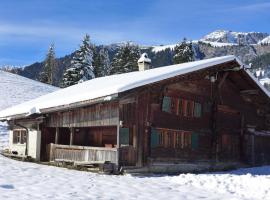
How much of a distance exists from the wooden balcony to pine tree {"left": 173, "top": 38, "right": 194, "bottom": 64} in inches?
1324

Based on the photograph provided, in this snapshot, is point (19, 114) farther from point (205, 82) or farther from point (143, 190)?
point (143, 190)

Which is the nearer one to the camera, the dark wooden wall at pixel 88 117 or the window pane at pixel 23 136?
the dark wooden wall at pixel 88 117

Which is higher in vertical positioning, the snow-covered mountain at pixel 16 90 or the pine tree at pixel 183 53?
the pine tree at pixel 183 53

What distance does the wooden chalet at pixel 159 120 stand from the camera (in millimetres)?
21609

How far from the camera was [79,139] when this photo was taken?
28.4 m

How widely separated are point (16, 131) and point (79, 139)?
544 centimetres

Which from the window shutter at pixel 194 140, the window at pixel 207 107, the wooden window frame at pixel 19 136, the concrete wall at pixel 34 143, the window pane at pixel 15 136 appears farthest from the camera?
the window pane at pixel 15 136

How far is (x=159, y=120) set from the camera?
23047mm

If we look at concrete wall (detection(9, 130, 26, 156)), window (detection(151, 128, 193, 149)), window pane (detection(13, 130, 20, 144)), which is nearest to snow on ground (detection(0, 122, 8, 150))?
window pane (detection(13, 130, 20, 144))

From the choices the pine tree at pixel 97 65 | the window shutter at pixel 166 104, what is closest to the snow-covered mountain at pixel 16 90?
the pine tree at pixel 97 65

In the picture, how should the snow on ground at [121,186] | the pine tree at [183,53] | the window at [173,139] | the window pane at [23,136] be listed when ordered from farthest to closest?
1. the pine tree at [183,53]
2. the window pane at [23,136]
3. the window at [173,139]
4. the snow on ground at [121,186]

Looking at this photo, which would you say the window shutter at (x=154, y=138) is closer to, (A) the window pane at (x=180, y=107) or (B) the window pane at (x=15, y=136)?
(A) the window pane at (x=180, y=107)

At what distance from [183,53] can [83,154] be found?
3697cm

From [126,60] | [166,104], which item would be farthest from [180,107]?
[126,60]
